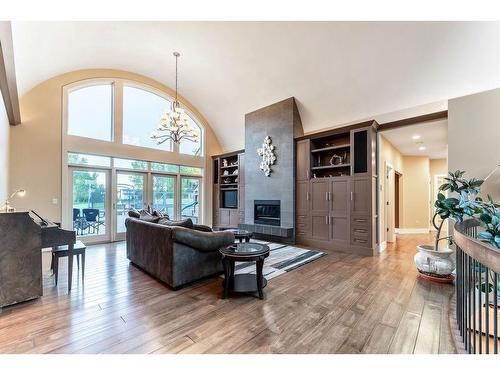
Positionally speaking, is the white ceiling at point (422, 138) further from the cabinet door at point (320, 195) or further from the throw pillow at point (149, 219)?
the throw pillow at point (149, 219)

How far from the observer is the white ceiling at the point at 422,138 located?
4566mm

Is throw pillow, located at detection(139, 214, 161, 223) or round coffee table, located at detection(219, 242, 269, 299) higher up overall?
throw pillow, located at detection(139, 214, 161, 223)

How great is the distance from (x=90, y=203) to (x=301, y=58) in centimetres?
606

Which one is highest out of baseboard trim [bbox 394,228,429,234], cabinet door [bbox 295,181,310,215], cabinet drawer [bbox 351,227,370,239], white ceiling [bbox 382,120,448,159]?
white ceiling [bbox 382,120,448,159]

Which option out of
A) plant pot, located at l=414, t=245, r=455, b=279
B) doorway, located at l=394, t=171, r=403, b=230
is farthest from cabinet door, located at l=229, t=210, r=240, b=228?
doorway, located at l=394, t=171, r=403, b=230

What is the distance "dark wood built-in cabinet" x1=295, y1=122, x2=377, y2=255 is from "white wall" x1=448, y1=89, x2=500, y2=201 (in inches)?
49.6

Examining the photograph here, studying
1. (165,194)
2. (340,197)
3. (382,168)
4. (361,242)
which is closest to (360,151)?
(382,168)

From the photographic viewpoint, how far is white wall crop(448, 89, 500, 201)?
11.7 ft

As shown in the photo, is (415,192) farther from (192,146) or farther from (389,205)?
(192,146)

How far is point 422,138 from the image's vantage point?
5406 millimetres

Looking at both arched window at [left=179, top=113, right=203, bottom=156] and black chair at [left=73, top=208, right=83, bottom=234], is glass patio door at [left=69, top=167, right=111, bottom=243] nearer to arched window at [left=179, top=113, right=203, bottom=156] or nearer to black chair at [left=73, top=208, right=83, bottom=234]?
black chair at [left=73, top=208, right=83, bottom=234]
